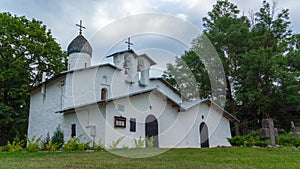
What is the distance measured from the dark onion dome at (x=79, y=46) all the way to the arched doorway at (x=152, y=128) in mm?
7913

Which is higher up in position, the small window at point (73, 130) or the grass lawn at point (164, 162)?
the small window at point (73, 130)

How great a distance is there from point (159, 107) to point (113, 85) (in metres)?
4.17

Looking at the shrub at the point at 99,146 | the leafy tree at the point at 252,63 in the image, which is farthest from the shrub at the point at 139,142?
the leafy tree at the point at 252,63

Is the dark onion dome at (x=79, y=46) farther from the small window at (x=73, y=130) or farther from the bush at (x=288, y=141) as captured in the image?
the bush at (x=288, y=141)

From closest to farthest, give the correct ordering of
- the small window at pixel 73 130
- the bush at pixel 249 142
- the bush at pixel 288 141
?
the bush at pixel 249 142
the bush at pixel 288 141
the small window at pixel 73 130

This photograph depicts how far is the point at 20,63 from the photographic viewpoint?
25734mm

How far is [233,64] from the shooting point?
28125mm

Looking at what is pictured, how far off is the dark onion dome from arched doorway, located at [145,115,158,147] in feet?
26.0

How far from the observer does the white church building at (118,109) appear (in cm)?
1611

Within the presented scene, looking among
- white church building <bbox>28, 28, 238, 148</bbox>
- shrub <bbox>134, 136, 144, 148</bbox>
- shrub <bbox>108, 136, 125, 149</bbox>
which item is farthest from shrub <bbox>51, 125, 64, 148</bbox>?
shrub <bbox>134, 136, 144, 148</bbox>

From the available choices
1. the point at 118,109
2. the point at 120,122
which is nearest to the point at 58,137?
the point at 120,122

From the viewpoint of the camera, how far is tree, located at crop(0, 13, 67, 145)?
24.8 meters

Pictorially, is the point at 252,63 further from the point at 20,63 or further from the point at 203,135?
the point at 20,63

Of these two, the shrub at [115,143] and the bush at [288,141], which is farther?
the shrub at [115,143]
